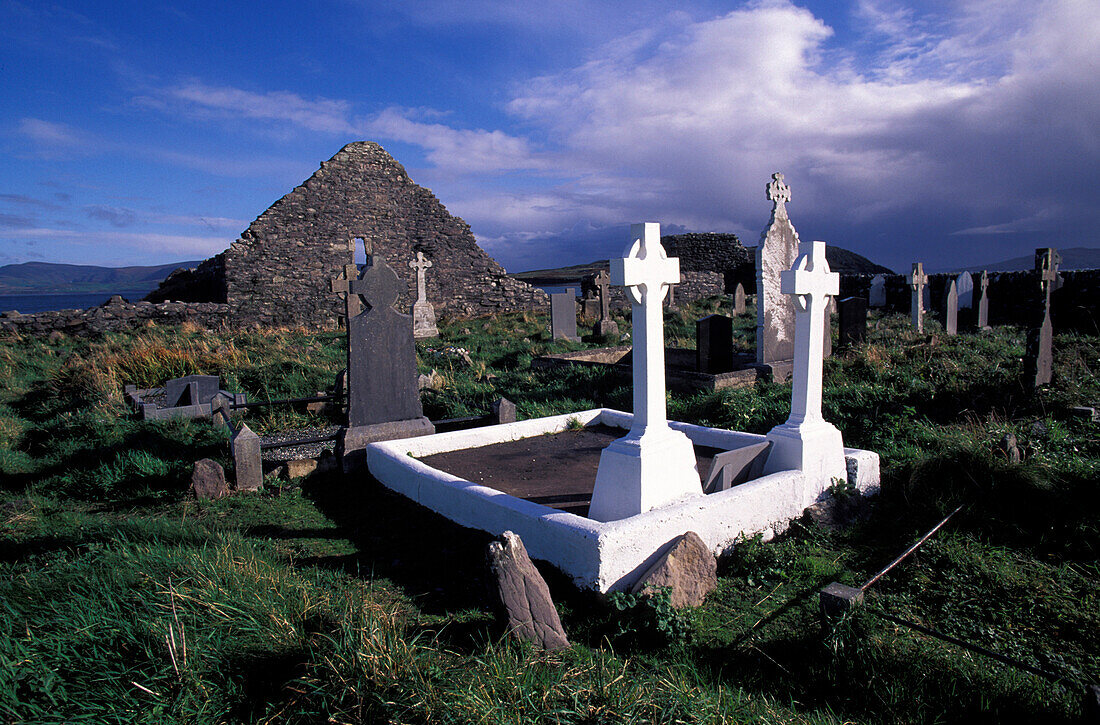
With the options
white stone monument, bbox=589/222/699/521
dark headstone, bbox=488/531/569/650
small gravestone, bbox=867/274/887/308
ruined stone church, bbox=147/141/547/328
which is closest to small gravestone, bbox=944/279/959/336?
small gravestone, bbox=867/274/887/308

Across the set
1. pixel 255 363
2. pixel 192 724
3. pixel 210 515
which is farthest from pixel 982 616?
pixel 255 363

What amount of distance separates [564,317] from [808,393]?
10.6 metres

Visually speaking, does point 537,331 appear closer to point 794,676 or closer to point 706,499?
point 706,499

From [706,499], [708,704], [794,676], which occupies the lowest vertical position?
[794,676]

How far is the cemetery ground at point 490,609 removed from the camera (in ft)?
7.96

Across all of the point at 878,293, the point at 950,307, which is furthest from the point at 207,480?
the point at 878,293

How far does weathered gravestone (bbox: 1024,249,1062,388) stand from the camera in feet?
23.7

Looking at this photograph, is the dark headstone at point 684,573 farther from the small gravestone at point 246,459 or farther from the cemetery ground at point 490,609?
the small gravestone at point 246,459

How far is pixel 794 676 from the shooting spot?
285cm

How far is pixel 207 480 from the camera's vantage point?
217 inches

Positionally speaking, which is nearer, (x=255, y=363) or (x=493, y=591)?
(x=493, y=591)

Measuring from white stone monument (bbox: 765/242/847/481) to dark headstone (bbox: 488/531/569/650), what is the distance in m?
2.38

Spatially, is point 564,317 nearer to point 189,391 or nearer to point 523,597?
point 189,391

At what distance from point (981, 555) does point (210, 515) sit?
5473mm
